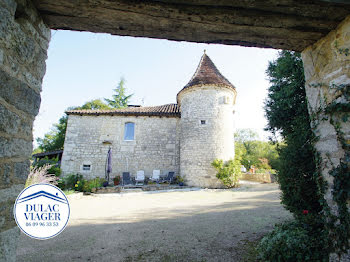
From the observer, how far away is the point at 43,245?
2924 millimetres

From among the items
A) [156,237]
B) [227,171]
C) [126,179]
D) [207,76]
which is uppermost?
[207,76]

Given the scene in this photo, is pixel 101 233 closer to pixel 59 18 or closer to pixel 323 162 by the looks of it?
pixel 59 18

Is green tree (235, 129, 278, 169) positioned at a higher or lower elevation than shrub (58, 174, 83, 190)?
higher

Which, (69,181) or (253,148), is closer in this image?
(69,181)

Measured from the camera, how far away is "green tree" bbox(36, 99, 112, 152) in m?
19.4

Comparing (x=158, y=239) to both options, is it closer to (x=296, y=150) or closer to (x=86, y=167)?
(x=296, y=150)

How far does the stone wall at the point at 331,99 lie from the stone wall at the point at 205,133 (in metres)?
8.61

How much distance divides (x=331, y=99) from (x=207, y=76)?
10.4 metres

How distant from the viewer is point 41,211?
187cm

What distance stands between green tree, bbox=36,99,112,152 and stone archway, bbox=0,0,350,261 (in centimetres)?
2035

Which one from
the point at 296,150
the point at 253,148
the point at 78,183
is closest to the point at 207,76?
the point at 296,150

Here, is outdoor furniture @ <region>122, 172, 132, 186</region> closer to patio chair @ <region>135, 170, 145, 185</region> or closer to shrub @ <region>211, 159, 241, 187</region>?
patio chair @ <region>135, 170, 145, 185</region>

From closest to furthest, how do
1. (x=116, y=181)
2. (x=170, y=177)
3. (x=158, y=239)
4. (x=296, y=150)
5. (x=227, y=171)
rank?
(x=296, y=150), (x=158, y=239), (x=227, y=171), (x=116, y=181), (x=170, y=177)

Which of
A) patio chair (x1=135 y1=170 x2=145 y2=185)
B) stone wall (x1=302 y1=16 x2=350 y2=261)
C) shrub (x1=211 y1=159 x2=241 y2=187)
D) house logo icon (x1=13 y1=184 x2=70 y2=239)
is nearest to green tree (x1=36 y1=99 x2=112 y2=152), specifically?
patio chair (x1=135 y1=170 x2=145 y2=185)
